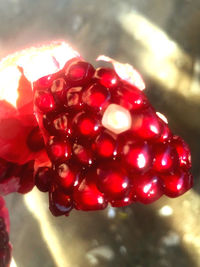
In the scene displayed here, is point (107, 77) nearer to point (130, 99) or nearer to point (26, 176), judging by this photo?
point (130, 99)

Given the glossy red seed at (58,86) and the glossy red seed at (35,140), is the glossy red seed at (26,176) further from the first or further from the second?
the glossy red seed at (58,86)

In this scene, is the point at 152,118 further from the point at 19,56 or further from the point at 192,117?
the point at 192,117

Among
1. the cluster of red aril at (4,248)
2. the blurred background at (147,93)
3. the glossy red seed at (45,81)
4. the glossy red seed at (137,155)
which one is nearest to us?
the glossy red seed at (137,155)

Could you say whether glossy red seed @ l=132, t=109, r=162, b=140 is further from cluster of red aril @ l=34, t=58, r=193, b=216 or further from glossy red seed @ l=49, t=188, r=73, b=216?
glossy red seed @ l=49, t=188, r=73, b=216

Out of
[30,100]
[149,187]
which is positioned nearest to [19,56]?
[30,100]

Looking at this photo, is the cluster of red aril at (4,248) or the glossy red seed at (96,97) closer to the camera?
the glossy red seed at (96,97)

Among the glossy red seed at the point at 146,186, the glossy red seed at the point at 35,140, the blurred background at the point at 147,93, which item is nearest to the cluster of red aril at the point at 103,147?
the glossy red seed at the point at 146,186

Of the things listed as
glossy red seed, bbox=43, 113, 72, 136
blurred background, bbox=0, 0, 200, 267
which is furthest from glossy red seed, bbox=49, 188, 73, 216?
blurred background, bbox=0, 0, 200, 267
